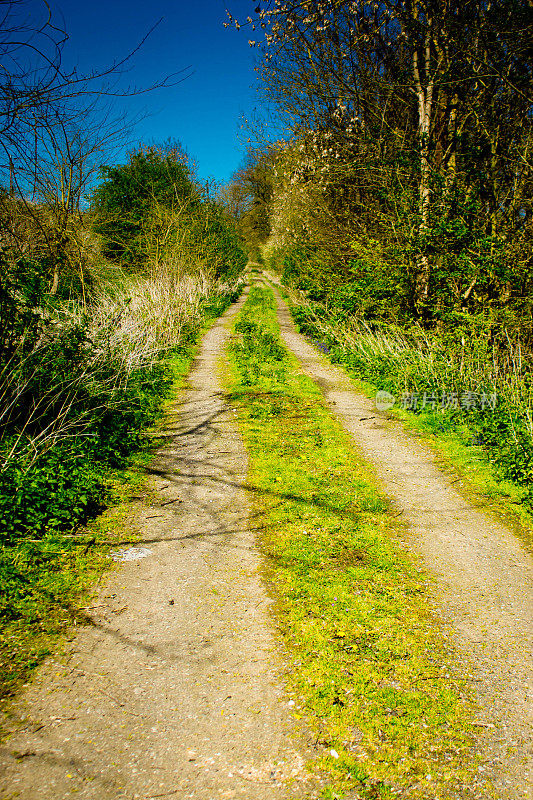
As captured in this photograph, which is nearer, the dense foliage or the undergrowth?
the undergrowth

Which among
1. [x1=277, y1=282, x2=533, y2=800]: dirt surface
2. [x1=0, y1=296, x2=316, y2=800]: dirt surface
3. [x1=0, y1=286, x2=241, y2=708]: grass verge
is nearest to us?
[x1=0, y1=296, x2=316, y2=800]: dirt surface

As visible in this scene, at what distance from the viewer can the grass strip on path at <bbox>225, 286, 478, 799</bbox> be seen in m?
2.24

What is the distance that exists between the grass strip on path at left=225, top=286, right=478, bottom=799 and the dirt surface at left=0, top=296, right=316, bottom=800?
0.20 metres

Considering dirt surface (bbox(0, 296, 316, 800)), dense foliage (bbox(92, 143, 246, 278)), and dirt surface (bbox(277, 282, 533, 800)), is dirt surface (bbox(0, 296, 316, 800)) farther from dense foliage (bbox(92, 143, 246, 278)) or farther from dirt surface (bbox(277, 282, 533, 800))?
dense foliage (bbox(92, 143, 246, 278))

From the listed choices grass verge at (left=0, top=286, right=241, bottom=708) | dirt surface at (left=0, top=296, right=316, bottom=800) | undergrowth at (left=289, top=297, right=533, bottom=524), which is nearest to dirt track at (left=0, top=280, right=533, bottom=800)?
dirt surface at (left=0, top=296, right=316, bottom=800)

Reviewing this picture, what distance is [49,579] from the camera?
11.6 feet

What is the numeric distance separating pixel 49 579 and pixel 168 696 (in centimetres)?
147

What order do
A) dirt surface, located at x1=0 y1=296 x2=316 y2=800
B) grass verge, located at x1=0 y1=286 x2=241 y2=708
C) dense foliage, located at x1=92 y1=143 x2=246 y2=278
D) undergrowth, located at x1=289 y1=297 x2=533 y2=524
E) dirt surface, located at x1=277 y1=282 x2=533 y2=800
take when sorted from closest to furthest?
dirt surface, located at x1=0 y1=296 x2=316 y2=800, dirt surface, located at x1=277 y1=282 x2=533 y2=800, grass verge, located at x1=0 y1=286 x2=241 y2=708, undergrowth, located at x1=289 y1=297 x2=533 y2=524, dense foliage, located at x1=92 y1=143 x2=246 y2=278

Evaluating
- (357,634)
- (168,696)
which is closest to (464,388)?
(357,634)

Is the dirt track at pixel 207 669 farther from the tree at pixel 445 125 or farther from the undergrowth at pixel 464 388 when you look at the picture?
Answer: the tree at pixel 445 125

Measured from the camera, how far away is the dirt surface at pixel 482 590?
2363 mm

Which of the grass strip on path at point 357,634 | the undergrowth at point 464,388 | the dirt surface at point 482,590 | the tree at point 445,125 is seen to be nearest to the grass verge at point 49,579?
the grass strip on path at point 357,634

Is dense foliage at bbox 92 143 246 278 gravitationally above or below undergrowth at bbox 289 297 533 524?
above

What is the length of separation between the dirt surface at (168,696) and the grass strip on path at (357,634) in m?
0.20
